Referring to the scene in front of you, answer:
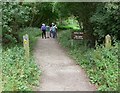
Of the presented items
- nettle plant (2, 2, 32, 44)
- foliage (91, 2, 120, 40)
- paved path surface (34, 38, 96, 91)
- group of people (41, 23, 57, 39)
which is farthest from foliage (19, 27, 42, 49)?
foliage (91, 2, 120, 40)

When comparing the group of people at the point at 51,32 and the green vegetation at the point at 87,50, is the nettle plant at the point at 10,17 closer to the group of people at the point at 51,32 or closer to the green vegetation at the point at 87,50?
the green vegetation at the point at 87,50

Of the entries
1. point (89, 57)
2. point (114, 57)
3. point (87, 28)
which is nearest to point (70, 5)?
point (87, 28)

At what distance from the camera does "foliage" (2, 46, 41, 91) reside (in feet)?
29.2

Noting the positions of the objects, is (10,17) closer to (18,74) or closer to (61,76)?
(61,76)

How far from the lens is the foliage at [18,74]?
351 inches

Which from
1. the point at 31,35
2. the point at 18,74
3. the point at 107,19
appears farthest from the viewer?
the point at 31,35

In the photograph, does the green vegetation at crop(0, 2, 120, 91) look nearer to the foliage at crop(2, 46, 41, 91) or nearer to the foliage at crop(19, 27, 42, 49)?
the foliage at crop(2, 46, 41, 91)

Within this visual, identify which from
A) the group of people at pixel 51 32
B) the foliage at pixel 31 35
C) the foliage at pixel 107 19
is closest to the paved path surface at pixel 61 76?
the foliage at pixel 107 19

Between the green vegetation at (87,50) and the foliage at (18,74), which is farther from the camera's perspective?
the green vegetation at (87,50)

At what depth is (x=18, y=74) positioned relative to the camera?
10242 mm

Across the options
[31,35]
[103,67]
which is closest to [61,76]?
[103,67]

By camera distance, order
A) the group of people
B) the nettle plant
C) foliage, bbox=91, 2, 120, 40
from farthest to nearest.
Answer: the group of people
the nettle plant
foliage, bbox=91, 2, 120, 40

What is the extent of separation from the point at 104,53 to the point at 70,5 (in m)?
7.83

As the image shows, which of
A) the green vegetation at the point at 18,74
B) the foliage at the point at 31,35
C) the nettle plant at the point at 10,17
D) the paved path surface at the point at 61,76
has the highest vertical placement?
the nettle plant at the point at 10,17
